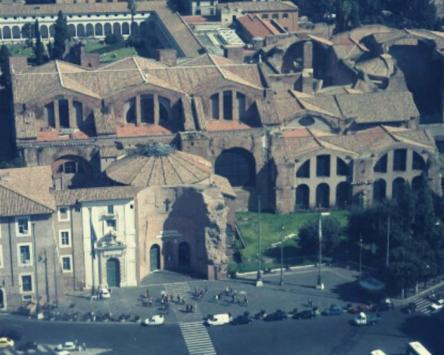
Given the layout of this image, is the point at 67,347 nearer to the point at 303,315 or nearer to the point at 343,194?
the point at 303,315

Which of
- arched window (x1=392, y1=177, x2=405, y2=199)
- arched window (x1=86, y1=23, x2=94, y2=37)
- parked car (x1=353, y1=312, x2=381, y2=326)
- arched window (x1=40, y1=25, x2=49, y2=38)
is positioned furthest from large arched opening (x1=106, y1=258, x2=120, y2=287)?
arched window (x1=86, y1=23, x2=94, y2=37)

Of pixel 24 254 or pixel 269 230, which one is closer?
pixel 24 254

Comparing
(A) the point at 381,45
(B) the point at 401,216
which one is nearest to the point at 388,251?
(B) the point at 401,216

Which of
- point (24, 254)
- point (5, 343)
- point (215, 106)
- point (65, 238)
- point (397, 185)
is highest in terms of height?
Result: point (215, 106)

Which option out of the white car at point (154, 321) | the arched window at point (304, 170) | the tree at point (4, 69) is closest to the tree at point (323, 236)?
the arched window at point (304, 170)

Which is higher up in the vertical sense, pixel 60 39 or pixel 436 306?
pixel 60 39

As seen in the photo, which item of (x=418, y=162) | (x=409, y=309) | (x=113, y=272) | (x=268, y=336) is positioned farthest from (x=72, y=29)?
(x=268, y=336)

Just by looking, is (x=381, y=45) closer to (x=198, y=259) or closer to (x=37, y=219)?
(x=198, y=259)
